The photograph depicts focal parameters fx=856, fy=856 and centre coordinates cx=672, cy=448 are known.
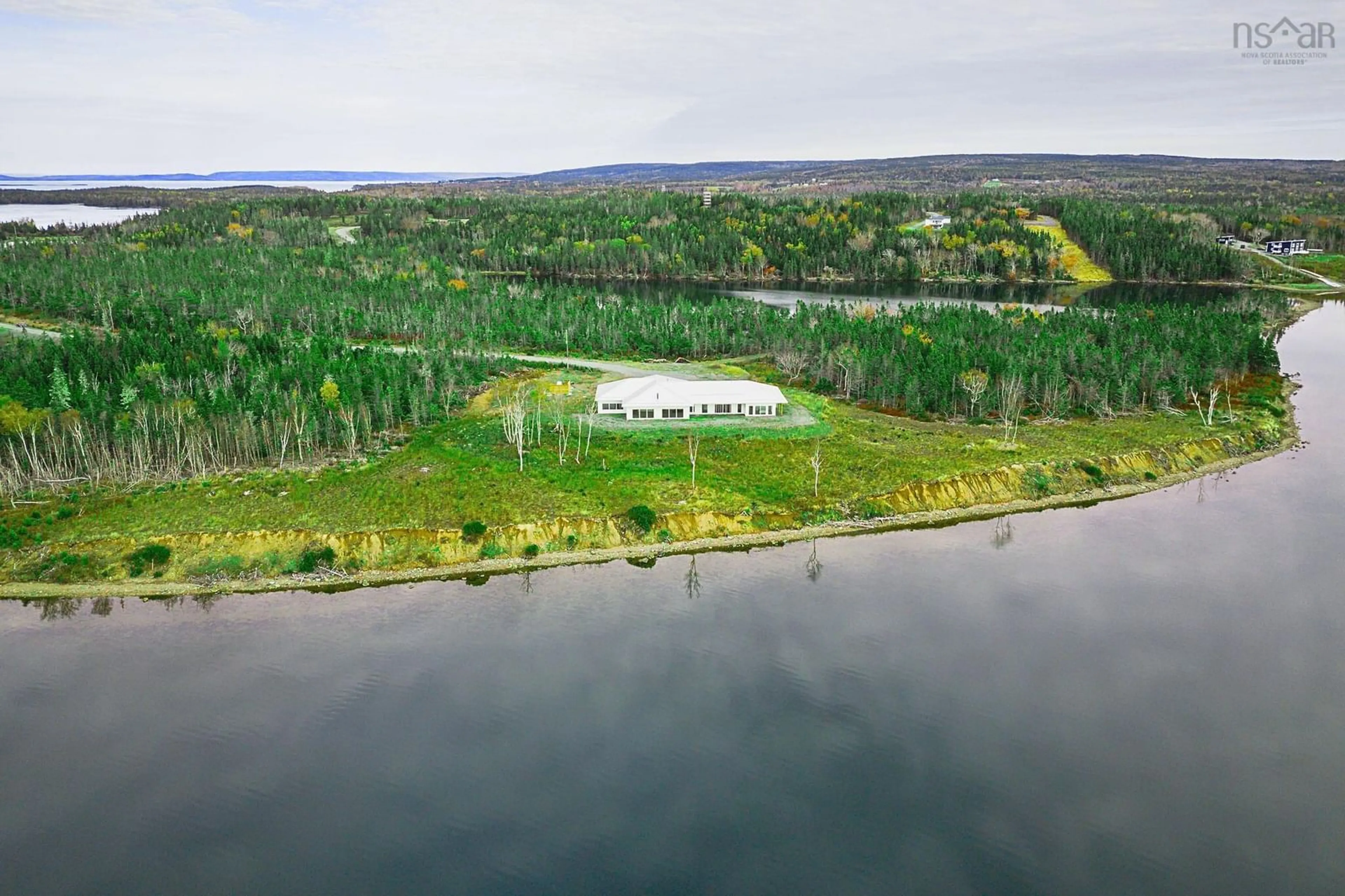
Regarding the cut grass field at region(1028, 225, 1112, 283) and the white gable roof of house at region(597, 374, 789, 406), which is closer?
the white gable roof of house at region(597, 374, 789, 406)

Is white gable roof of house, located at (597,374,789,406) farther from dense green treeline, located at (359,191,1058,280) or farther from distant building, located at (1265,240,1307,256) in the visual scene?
distant building, located at (1265,240,1307,256)

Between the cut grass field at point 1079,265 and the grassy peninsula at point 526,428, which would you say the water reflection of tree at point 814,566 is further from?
the cut grass field at point 1079,265

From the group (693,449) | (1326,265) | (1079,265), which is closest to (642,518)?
(693,449)

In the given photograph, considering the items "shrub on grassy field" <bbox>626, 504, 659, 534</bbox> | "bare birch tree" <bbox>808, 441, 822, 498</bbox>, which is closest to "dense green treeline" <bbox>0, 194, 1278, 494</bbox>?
"bare birch tree" <bbox>808, 441, 822, 498</bbox>

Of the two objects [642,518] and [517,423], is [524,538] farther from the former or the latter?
Answer: [517,423]

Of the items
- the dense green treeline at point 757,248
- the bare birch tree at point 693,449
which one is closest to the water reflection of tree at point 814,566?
the bare birch tree at point 693,449

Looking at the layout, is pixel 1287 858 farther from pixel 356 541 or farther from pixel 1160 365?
pixel 1160 365
